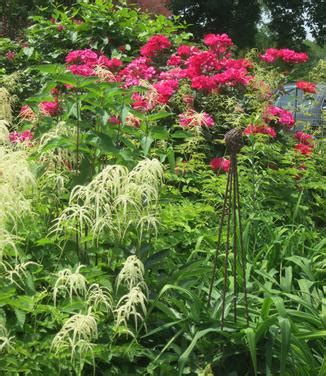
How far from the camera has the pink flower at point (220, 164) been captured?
15.4ft

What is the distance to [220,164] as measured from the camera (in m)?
4.76

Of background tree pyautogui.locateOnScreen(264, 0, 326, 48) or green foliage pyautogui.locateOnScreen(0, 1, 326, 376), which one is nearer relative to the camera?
green foliage pyautogui.locateOnScreen(0, 1, 326, 376)

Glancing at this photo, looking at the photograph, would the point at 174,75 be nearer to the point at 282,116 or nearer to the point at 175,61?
the point at 175,61

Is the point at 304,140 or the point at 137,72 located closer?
the point at 304,140

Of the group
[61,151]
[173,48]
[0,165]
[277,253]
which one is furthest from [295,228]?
[173,48]

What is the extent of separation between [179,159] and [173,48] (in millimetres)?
2951

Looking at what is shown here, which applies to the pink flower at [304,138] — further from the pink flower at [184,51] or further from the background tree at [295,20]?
the background tree at [295,20]

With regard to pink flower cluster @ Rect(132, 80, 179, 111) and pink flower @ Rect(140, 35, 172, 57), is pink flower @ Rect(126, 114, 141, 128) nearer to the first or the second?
pink flower cluster @ Rect(132, 80, 179, 111)

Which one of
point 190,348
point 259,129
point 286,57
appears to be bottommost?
point 190,348

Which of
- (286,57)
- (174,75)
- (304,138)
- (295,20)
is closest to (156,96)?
(174,75)

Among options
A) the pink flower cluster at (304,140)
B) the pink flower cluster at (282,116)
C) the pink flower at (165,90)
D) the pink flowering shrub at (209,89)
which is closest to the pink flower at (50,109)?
the pink flowering shrub at (209,89)

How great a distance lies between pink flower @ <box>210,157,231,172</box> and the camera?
4.71m

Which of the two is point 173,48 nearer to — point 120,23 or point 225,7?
point 120,23

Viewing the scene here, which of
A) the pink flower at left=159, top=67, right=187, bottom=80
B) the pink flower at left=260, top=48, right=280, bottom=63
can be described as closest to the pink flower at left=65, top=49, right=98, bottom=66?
the pink flower at left=159, top=67, right=187, bottom=80
